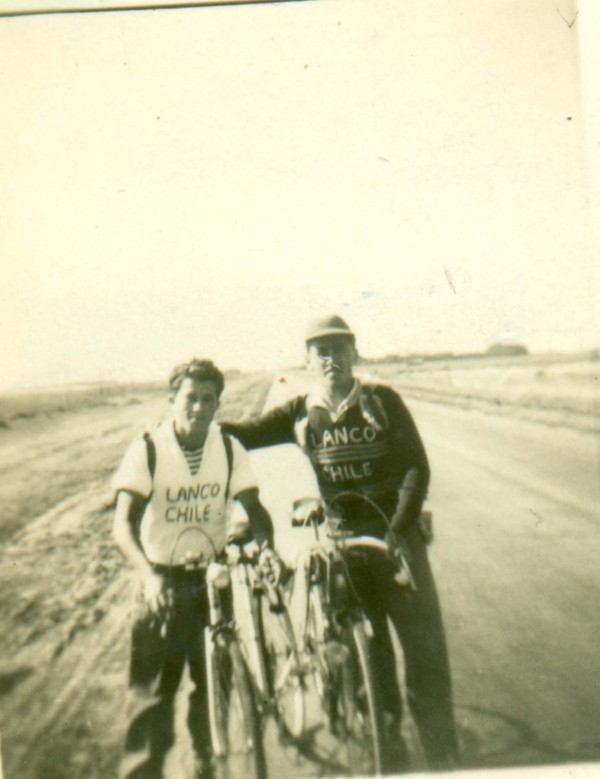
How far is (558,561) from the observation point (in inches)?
127

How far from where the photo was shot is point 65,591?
2.87m

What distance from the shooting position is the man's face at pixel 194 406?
7.98 ft

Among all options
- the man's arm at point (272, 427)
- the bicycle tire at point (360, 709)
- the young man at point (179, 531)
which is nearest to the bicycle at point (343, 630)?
the bicycle tire at point (360, 709)

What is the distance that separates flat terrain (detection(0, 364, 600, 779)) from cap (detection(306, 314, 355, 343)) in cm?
34

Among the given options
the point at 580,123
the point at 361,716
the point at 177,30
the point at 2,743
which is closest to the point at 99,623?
the point at 2,743

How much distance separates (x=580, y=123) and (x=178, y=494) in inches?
98.7

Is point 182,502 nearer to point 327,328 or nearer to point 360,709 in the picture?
point 327,328

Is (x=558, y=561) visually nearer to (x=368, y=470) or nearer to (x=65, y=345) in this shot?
(x=368, y=470)

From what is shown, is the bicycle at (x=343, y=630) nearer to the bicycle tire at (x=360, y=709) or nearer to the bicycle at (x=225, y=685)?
the bicycle tire at (x=360, y=709)

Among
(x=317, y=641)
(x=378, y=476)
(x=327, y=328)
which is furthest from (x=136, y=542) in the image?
(x=327, y=328)

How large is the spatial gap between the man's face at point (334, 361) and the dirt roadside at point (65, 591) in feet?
1.13

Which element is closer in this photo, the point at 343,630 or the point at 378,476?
the point at 343,630

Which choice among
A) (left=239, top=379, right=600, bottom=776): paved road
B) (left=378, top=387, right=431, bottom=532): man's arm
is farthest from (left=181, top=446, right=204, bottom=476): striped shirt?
(left=378, top=387, right=431, bottom=532): man's arm

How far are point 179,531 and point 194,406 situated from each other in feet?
1.67
